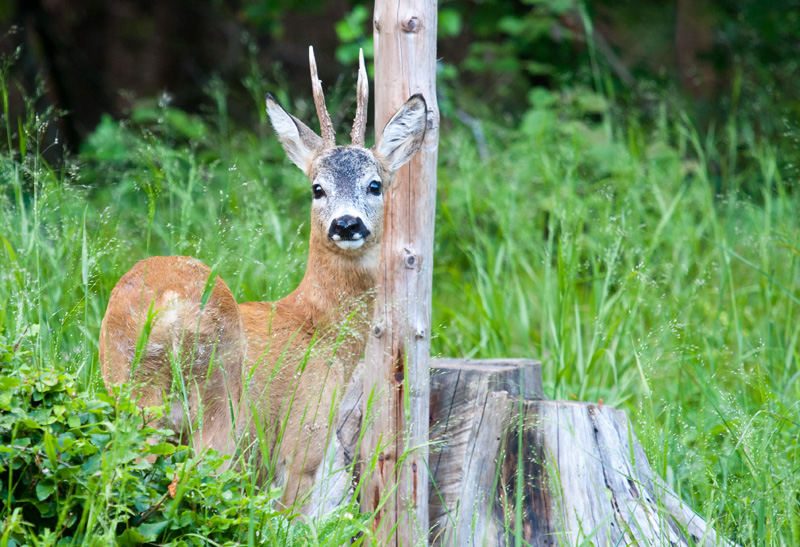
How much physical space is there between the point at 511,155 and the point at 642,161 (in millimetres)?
864

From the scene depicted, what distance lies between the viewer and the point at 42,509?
1.84m

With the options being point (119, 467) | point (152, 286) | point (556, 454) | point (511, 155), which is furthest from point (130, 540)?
point (511, 155)

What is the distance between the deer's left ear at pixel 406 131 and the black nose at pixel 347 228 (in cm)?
24

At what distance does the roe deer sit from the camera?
2410 millimetres

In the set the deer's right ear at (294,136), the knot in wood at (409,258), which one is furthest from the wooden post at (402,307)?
the deer's right ear at (294,136)

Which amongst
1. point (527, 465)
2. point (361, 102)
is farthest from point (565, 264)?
point (361, 102)

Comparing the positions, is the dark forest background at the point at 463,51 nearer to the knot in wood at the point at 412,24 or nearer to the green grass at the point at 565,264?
the green grass at the point at 565,264

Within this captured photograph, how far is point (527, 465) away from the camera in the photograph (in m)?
2.89

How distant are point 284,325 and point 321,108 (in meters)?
0.81

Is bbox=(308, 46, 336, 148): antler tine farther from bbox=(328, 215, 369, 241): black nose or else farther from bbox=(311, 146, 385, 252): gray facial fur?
bbox=(328, 215, 369, 241): black nose

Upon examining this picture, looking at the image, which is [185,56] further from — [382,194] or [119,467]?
[119,467]

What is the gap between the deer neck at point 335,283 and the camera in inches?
115

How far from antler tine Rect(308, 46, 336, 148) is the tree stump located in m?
0.95

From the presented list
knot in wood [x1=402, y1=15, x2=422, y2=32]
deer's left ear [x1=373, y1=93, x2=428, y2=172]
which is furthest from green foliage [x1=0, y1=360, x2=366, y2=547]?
knot in wood [x1=402, y1=15, x2=422, y2=32]
